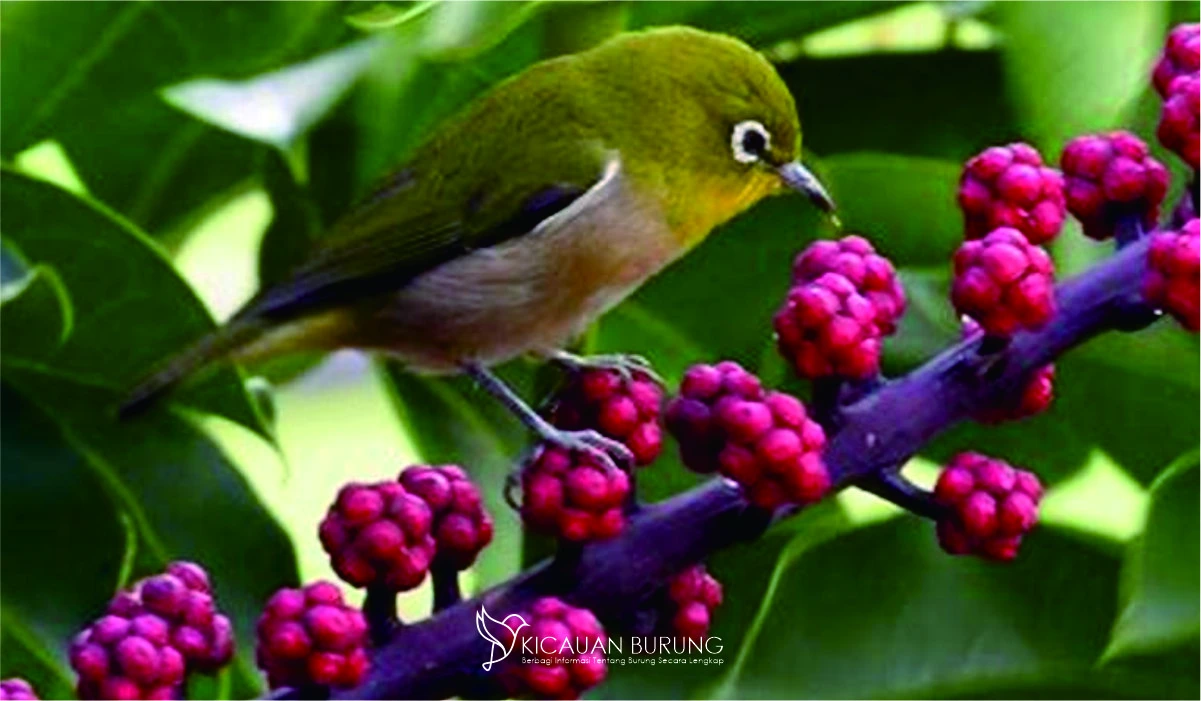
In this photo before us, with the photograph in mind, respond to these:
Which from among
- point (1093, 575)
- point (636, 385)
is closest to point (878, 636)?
point (1093, 575)

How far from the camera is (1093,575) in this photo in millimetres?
854

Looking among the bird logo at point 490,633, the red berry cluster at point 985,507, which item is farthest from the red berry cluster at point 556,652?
the red berry cluster at point 985,507

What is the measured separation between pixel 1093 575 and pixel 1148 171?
20 cm

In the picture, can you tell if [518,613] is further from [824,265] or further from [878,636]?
[878,636]

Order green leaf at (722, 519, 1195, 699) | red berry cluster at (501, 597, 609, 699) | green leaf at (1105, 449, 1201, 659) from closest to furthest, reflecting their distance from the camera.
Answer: red berry cluster at (501, 597, 609, 699) → green leaf at (1105, 449, 1201, 659) → green leaf at (722, 519, 1195, 699)

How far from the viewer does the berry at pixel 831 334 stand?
2.09ft

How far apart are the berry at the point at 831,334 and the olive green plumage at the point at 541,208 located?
124 mm

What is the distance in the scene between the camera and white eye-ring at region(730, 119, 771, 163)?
0.78 metres

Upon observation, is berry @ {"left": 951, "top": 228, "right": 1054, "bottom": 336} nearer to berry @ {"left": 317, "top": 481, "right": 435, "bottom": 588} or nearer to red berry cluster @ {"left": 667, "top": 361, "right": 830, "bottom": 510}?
red berry cluster @ {"left": 667, "top": 361, "right": 830, "bottom": 510}

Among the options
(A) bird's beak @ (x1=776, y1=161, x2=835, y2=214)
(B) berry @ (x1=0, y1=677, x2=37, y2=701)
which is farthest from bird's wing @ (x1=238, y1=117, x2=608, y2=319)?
(B) berry @ (x1=0, y1=677, x2=37, y2=701)

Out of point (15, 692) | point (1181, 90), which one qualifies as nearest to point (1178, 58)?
point (1181, 90)

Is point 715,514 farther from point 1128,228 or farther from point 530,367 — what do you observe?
point 530,367

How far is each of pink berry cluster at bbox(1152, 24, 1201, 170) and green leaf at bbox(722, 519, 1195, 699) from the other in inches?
8.2

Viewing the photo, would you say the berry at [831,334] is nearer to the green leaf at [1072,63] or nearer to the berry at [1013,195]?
the berry at [1013,195]
